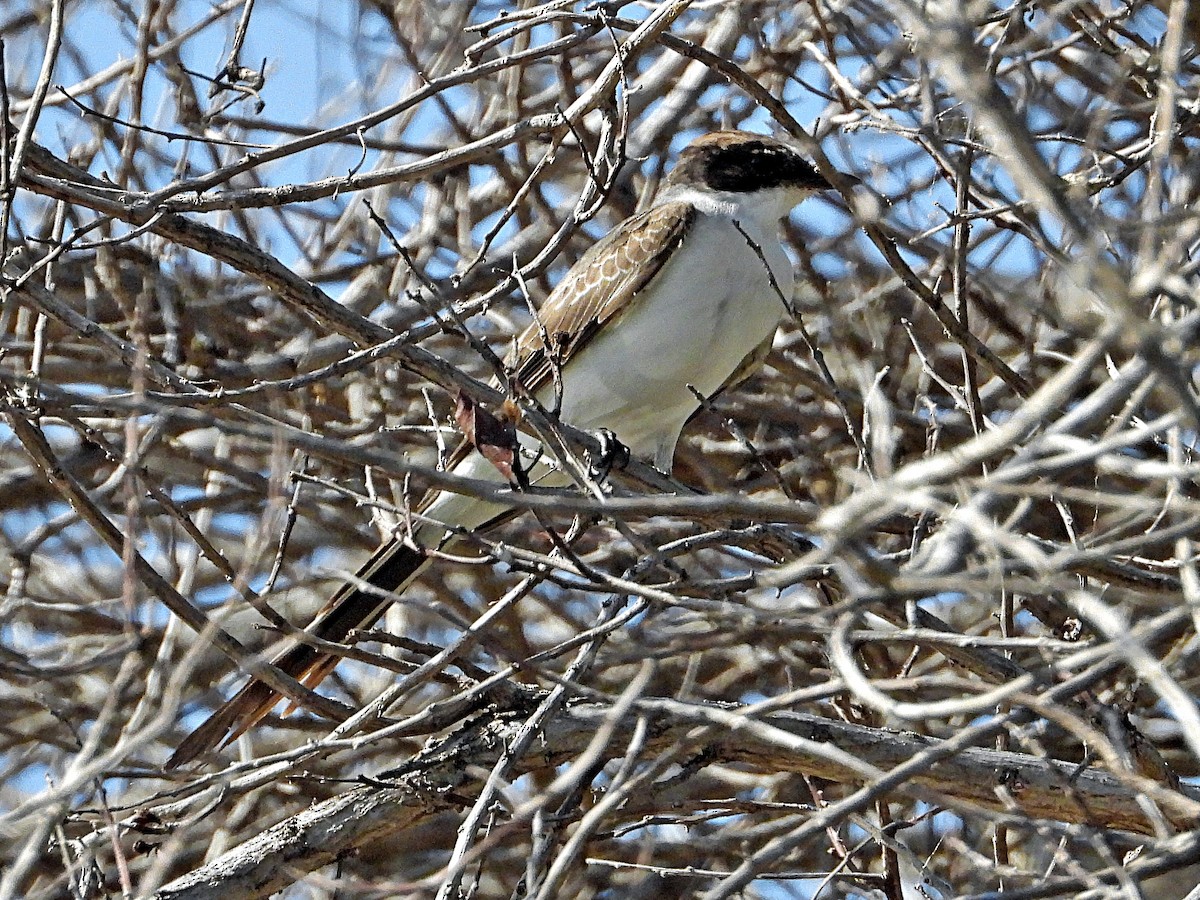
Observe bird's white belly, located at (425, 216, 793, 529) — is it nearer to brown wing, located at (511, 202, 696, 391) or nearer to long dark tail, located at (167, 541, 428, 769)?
brown wing, located at (511, 202, 696, 391)

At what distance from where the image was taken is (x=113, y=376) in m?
6.30

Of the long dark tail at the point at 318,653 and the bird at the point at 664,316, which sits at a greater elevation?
the bird at the point at 664,316

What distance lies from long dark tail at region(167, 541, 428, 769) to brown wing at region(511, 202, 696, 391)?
861 millimetres

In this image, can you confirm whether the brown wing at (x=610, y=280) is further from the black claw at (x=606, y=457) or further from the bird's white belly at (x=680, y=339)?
the black claw at (x=606, y=457)

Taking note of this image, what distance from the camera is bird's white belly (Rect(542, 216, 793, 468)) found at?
5629 millimetres

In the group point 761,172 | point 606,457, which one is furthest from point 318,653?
point 761,172

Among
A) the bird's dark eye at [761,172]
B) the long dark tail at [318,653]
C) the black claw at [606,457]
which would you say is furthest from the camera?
the bird's dark eye at [761,172]

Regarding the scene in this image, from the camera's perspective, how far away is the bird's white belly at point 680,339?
5.63m

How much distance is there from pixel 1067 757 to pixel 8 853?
3722 millimetres

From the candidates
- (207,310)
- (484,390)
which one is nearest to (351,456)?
(484,390)

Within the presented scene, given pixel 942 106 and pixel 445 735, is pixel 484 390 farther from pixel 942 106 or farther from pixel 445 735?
pixel 942 106

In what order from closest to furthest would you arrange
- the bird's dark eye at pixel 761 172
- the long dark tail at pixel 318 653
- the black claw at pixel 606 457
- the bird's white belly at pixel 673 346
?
the long dark tail at pixel 318 653 < the black claw at pixel 606 457 < the bird's white belly at pixel 673 346 < the bird's dark eye at pixel 761 172

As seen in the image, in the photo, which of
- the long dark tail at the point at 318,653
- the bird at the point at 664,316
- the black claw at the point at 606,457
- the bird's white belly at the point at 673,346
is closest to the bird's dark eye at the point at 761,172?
the bird at the point at 664,316

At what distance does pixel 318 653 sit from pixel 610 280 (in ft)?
5.98
